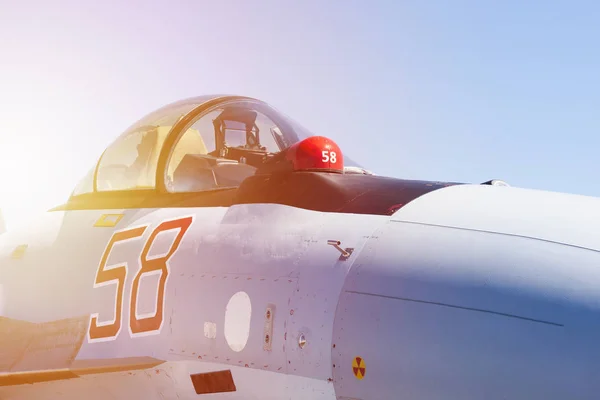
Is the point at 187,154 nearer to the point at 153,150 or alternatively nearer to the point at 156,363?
the point at 153,150

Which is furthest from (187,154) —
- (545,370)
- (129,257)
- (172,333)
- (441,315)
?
(545,370)

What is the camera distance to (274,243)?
391 cm

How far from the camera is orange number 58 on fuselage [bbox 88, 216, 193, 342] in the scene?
4.45 m

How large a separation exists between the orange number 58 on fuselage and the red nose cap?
3.00 ft

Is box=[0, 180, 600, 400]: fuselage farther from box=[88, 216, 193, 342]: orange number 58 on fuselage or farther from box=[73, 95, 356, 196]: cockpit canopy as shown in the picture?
box=[73, 95, 356, 196]: cockpit canopy

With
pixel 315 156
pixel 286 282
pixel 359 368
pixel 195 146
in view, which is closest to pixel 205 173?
pixel 195 146

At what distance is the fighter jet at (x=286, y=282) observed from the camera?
2850 mm

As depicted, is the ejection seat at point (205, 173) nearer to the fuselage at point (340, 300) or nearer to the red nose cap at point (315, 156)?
the fuselage at point (340, 300)

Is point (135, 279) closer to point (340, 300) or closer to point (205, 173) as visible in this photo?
point (205, 173)

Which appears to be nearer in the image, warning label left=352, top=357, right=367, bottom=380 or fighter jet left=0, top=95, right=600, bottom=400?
fighter jet left=0, top=95, right=600, bottom=400

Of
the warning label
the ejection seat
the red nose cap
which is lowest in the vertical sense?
the warning label

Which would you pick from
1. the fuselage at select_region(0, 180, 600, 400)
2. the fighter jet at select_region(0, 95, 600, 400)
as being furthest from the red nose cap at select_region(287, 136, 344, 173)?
the fuselage at select_region(0, 180, 600, 400)

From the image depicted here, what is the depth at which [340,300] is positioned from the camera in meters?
3.33

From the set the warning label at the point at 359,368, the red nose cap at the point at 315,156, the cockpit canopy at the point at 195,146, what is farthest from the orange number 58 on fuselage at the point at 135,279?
the warning label at the point at 359,368
